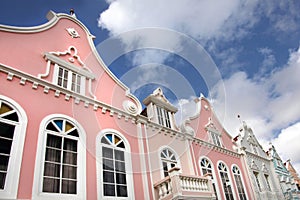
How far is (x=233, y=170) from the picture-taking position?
51.8 ft

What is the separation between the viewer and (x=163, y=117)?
44.0ft

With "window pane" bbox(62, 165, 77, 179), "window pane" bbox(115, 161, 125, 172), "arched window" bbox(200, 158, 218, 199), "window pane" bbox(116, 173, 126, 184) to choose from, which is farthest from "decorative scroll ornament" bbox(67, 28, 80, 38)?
"arched window" bbox(200, 158, 218, 199)

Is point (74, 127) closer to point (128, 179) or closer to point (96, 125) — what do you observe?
point (96, 125)

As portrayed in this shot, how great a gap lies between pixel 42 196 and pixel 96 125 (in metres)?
3.40

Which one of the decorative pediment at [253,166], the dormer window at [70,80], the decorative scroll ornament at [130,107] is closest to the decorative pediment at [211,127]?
the decorative pediment at [253,166]

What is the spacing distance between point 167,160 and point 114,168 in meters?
3.36

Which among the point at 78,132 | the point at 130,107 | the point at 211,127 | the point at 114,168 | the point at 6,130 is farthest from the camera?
the point at 211,127

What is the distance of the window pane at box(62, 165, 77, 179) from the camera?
7656 millimetres

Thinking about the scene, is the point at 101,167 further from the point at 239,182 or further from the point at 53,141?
the point at 239,182

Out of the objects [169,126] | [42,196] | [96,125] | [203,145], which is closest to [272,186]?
[203,145]

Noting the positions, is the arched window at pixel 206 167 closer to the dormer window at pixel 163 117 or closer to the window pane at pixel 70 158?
the dormer window at pixel 163 117

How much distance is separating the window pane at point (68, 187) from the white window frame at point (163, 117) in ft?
20.0

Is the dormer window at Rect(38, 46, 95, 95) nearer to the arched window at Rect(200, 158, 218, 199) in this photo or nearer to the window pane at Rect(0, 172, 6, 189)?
the window pane at Rect(0, 172, 6, 189)

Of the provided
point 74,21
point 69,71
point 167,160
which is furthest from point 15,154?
point 74,21
